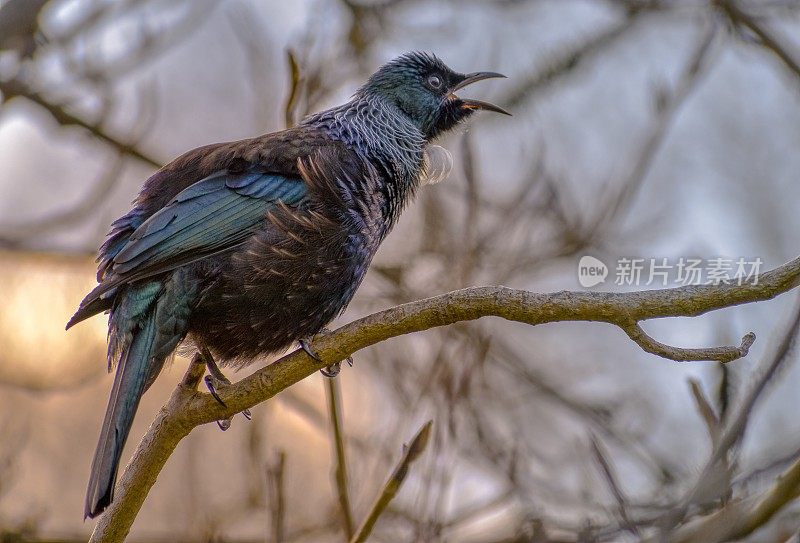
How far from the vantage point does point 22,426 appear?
750cm

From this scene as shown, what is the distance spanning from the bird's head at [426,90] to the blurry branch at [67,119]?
81.5 inches

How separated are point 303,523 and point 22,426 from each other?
2.26 meters

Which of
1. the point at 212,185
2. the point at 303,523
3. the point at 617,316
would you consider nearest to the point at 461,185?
the point at 303,523

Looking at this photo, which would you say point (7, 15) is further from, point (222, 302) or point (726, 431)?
point (726, 431)

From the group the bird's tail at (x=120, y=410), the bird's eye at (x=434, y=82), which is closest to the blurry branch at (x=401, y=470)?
the bird's tail at (x=120, y=410)

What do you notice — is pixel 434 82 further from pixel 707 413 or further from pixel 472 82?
pixel 707 413

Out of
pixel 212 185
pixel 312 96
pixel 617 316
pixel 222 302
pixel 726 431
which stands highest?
pixel 312 96

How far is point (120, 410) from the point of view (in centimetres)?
368

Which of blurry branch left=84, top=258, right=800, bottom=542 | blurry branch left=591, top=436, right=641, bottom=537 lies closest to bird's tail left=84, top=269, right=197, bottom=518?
blurry branch left=84, top=258, right=800, bottom=542

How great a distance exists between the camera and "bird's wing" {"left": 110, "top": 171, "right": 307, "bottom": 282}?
4.09 metres

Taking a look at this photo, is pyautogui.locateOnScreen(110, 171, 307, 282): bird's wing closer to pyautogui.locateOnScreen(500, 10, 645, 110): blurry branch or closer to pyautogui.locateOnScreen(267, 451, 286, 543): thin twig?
pyautogui.locateOnScreen(267, 451, 286, 543): thin twig

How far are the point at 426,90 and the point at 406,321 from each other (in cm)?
237

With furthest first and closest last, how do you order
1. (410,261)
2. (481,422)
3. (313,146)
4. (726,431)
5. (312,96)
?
(410,261) < (481,422) < (312,96) < (313,146) < (726,431)

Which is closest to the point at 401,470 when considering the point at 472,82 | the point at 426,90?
the point at 426,90
